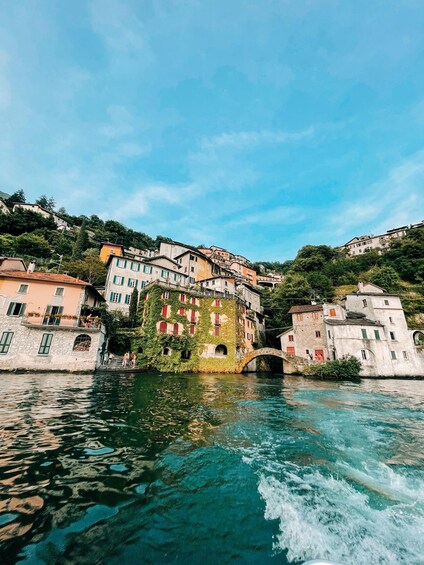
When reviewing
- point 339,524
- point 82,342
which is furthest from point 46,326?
point 339,524

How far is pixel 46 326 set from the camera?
85.3ft

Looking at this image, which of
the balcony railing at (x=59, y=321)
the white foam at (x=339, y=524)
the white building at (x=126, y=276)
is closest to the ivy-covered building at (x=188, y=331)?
the white building at (x=126, y=276)

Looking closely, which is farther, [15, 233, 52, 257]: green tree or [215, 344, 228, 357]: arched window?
[15, 233, 52, 257]: green tree

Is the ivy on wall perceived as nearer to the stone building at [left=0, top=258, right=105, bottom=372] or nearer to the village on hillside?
the village on hillside

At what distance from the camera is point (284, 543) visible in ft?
13.1

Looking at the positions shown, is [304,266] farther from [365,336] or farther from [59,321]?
[59,321]

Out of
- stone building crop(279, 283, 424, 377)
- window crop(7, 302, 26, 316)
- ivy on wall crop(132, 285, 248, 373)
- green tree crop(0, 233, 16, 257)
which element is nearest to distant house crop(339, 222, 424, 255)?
stone building crop(279, 283, 424, 377)

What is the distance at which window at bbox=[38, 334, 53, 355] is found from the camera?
25453 millimetres

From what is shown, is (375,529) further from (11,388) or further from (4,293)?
(4,293)

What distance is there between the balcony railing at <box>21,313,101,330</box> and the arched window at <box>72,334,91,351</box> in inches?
45.4

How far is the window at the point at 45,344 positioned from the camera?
83.5 ft

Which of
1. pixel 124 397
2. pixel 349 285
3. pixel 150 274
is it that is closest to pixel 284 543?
→ pixel 124 397

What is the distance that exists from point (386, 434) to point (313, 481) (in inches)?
223

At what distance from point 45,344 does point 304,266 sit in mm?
61948
